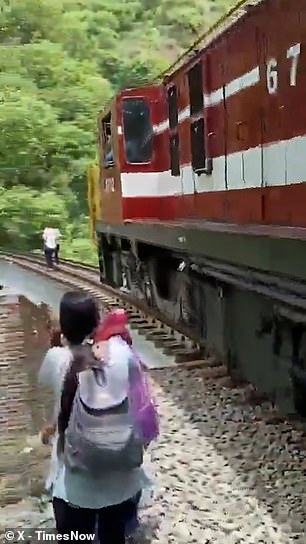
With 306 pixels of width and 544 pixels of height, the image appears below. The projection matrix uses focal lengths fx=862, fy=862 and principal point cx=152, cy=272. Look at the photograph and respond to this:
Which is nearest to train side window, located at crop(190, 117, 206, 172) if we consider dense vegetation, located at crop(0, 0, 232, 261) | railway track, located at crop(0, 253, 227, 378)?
railway track, located at crop(0, 253, 227, 378)

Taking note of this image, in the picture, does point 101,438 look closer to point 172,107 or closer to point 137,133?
point 172,107

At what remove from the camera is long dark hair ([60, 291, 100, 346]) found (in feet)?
9.66

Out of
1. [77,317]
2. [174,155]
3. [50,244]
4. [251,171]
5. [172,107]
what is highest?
[172,107]

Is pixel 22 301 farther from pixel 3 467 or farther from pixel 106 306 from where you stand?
pixel 3 467

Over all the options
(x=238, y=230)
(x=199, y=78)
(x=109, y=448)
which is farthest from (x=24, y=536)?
(x=199, y=78)

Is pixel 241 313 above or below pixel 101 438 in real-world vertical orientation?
below

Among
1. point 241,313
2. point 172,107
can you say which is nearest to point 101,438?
point 241,313

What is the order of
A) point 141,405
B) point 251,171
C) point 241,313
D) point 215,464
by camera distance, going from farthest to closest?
point 241,313 < point 251,171 < point 215,464 < point 141,405

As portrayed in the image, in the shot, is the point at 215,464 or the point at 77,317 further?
the point at 215,464

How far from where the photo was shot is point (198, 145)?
7.50 meters

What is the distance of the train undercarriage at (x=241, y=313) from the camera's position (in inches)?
197

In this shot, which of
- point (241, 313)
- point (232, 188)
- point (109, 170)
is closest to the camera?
point (241, 313)

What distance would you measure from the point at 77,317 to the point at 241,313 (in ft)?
11.0

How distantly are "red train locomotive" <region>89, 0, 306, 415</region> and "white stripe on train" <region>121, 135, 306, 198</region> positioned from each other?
13mm
